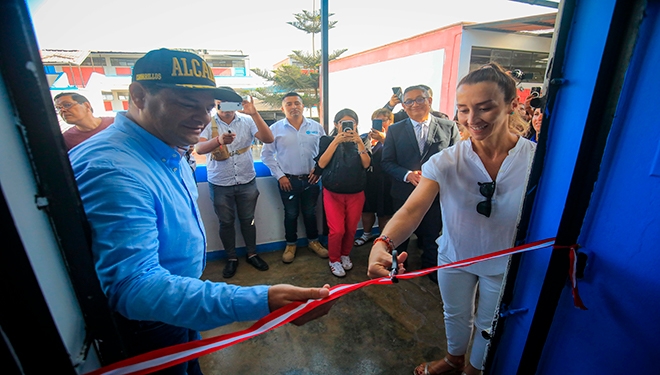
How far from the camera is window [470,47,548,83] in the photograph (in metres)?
9.40

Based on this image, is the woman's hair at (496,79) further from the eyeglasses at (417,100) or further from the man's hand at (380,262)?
the eyeglasses at (417,100)

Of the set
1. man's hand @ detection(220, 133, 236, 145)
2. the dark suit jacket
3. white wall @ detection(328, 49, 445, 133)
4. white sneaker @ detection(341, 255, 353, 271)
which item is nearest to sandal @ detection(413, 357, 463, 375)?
white sneaker @ detection(341, 255, 353, 271)

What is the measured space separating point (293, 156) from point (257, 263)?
4.61 feet

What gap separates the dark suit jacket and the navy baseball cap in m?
2.30

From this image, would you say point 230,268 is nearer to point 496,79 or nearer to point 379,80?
point 496,79

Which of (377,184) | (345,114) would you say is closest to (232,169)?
(345,114)

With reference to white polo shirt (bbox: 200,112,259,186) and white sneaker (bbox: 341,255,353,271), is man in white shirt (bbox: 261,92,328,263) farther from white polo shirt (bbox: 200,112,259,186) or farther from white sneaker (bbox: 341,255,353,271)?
white sneaker (bbox: 341,255,353,271)

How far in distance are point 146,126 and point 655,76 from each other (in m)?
1.63

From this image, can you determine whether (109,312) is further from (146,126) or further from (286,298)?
(146,126)

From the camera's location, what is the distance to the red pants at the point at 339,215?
347cm

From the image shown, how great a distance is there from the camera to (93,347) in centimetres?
72

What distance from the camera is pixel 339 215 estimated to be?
11.4 feet

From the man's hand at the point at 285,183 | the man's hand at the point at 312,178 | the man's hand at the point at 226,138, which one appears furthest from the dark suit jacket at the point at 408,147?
the man's hand at the point at 226,138

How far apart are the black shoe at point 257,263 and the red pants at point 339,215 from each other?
32.7 inches
